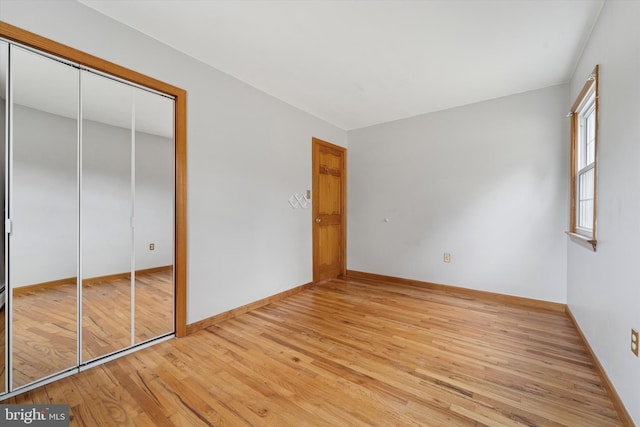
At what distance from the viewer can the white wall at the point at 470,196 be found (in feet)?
9.77

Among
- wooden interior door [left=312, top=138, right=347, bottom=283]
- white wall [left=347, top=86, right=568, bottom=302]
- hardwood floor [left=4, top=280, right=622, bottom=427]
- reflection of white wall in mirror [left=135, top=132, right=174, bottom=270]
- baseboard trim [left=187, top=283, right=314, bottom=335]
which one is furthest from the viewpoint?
wooden interior door [left=312, top=138, right=347, bottom=283]

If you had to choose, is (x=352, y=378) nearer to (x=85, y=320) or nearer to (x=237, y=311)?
(x=237, y=311)

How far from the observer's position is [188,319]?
7.70 feet

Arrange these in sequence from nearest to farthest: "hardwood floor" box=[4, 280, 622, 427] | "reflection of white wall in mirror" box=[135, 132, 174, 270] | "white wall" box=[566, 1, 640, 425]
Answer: "white wall" box=[566, 1, 640, 425], "hardwood floor" box=[4, 280, 622, 427], "reflection of white wall in mirror" box=[135, 132, 174, 270]

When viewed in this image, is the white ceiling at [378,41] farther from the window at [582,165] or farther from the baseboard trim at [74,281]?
the baseboard trim at [74,281]

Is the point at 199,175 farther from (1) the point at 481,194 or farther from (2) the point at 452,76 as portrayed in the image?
(1) the point at 481,194

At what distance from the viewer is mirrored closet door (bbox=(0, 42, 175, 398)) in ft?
5.13

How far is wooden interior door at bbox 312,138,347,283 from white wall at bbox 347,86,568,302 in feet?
0.64

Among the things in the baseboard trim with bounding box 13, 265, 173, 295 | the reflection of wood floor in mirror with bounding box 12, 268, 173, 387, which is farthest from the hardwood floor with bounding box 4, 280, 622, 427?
the baseboard trim with bounding box 13, 265, 173, 295

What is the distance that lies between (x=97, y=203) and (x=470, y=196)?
12.7 feet

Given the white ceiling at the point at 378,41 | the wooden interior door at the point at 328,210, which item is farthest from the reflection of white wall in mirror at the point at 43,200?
the wooden interior door at the point at 328,210

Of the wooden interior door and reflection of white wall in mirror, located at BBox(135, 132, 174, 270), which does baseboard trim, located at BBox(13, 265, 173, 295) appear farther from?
the wooden interior door

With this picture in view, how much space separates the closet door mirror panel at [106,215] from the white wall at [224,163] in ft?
1.03

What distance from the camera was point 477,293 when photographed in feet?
11.1
